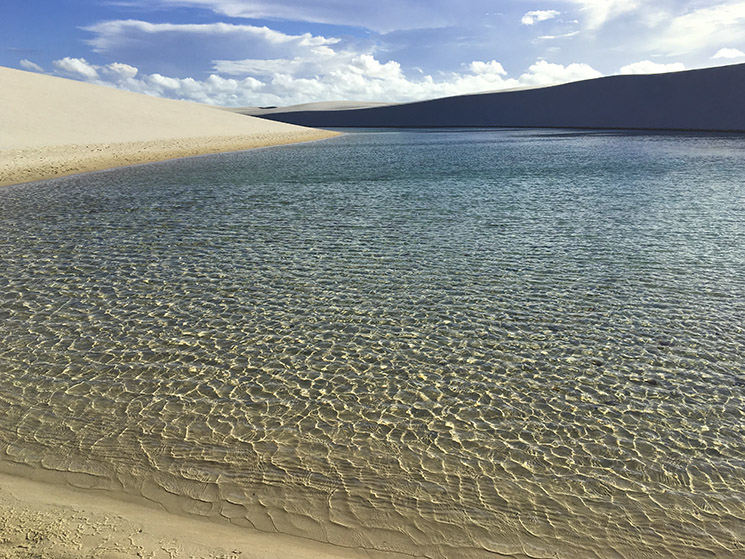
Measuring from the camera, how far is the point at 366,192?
1541 centimetres

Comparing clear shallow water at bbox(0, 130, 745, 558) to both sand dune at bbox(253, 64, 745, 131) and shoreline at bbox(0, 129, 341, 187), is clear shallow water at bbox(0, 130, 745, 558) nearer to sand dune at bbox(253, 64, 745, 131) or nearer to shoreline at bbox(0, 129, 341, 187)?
shoreline at bbox(0, 129, 341, 187)

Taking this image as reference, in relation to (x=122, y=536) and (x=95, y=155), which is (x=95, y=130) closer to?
(x=95, y=155)

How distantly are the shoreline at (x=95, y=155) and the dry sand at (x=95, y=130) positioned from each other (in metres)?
0.02

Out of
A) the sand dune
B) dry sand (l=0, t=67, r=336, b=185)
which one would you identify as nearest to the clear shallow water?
dry sand (l=0, t=67, r=336, b=185)

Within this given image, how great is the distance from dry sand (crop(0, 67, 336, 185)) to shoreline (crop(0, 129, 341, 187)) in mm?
25

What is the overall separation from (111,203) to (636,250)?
1165 cm

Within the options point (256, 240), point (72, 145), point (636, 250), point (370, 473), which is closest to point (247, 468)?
point (370, 473)

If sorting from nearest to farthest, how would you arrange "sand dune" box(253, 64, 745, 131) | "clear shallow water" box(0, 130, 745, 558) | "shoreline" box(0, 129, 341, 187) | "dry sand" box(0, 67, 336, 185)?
"clear shallow water" box(0, 130, 745, 558), "shoreline" box(0, 129, 341, 187), "dry sand" box(0, 67, 336, 185), "sand dune" box(253, 64, 745, 131)

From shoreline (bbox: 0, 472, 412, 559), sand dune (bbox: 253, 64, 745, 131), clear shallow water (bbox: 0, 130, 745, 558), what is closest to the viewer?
shoreline (bbox: 0, 472, 412, 559)

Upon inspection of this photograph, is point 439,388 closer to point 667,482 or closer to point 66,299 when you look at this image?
point 667,482

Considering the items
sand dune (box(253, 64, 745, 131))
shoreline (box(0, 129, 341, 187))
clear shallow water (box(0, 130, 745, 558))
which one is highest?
sand dune (box(253, 64, 745, 131))

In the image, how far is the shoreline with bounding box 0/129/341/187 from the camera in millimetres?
20136

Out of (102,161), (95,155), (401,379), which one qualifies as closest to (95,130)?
(95,155)

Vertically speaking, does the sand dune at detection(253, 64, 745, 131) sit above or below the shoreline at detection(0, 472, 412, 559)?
above
